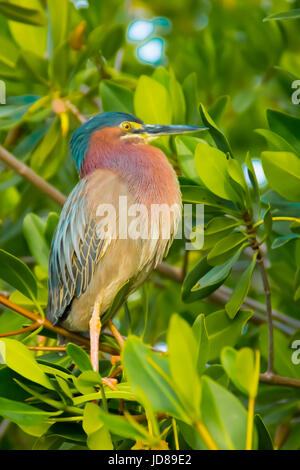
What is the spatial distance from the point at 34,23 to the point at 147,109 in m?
0.69

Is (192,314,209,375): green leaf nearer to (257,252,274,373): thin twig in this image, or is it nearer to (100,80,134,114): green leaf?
(257,252,274,373): thin twig

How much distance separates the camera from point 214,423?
140 cm

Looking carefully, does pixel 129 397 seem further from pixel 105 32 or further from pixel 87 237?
pixel 105 32

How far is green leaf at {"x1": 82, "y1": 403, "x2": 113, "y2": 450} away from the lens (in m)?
1.73

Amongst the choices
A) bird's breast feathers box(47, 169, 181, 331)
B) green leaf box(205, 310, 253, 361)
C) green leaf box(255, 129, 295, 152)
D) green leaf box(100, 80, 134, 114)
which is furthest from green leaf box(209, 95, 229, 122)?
green leaf box(205, 310, 253, 361)

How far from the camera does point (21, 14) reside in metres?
2.88

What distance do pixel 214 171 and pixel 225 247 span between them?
26 cm

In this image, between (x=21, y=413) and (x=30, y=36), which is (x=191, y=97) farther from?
(x=21, y=413)

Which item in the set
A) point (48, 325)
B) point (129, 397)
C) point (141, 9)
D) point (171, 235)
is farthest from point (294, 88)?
point (141, 9)

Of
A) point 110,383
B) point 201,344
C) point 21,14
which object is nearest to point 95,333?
point 110,383

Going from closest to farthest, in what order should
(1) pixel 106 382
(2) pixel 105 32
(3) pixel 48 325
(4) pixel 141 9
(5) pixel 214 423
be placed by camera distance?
(5) pixel 214 423, (1) pixel 106 382, (3) pixel 48 325, (2) pixel 105 32, (4) pixel 141 9

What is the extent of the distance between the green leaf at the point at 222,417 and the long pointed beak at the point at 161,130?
4.37ft

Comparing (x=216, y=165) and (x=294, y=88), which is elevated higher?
(x=294, y=88)

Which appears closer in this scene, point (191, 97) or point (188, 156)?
point (188, 156)
